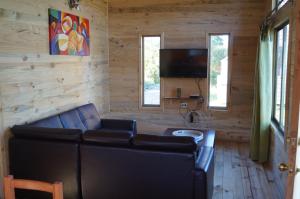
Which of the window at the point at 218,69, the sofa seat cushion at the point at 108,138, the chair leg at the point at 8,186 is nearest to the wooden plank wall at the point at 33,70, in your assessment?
the sofa seat cushion at the point at 108,138

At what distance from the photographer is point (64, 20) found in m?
4.61

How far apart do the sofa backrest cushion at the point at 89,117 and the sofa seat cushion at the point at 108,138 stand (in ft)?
5.61

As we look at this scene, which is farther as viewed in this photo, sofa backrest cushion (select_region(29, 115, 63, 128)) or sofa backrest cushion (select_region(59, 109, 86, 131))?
sofa backrest cushion (select_region(59, 109, 86, 131))

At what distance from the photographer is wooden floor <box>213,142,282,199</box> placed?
367 cm

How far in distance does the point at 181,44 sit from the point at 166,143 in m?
3.46

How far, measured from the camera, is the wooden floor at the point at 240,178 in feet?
12.0

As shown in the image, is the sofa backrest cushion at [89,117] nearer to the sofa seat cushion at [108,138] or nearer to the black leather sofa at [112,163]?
the black leather sofa at [112,163]

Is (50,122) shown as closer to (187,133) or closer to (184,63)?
(187,133)

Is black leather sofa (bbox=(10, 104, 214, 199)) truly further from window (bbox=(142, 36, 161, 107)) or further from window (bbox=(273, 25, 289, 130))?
window (bbox=(142, 36, 161, 107))

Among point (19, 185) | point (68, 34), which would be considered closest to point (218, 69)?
point (68, 34)

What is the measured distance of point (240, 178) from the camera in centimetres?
416

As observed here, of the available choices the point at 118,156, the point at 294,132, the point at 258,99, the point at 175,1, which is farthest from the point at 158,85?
the point at 294,132

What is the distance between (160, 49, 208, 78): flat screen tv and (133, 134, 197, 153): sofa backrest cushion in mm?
3173

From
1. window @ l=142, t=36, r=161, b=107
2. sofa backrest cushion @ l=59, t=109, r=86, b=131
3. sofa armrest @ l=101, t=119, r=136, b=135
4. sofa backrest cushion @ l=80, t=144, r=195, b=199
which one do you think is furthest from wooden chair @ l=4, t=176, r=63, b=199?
window @ l=142, t=36, r=161, b=107
